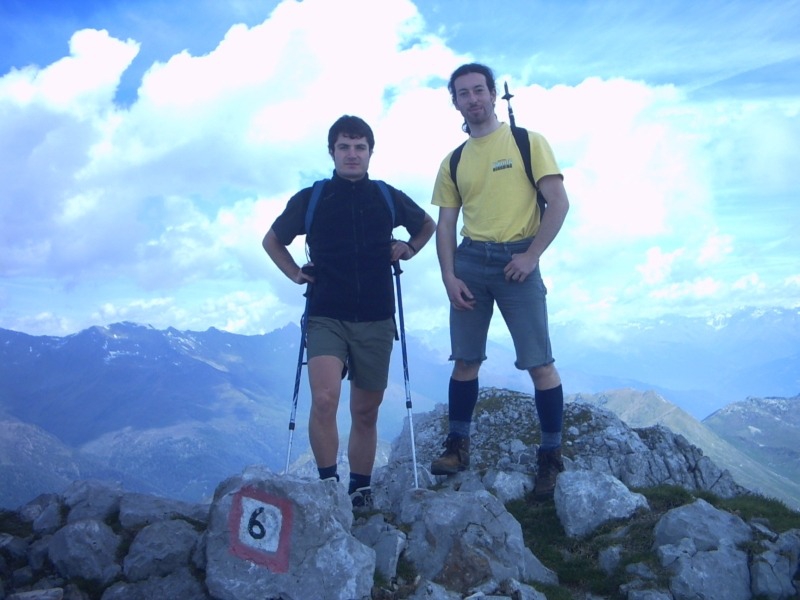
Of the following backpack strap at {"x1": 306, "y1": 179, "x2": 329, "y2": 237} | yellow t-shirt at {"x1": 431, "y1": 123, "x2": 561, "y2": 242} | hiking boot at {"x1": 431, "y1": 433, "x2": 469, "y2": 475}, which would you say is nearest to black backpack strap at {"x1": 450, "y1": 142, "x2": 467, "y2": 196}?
yellow t-shirt at {"x1": 431, "y1": 123, "x2": 561, "y2": 242}

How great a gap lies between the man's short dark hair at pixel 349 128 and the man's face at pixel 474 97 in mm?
1465

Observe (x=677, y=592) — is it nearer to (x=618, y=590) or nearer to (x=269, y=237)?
(x=618, y=590)

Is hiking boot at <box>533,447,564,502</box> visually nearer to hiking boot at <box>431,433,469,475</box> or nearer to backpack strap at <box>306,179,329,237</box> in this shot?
hiking boot at <box>431,433,469,475</box>

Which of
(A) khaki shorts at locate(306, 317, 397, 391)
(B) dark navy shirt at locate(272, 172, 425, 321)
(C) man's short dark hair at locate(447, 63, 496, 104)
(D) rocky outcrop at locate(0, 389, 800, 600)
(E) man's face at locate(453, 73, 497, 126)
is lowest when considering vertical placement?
(D) rocky outcrop at locate(0, 389, 800, 600)

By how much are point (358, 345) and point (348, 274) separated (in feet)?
3.39

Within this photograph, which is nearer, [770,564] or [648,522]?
[770,564]

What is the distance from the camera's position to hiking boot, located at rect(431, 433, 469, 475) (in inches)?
394

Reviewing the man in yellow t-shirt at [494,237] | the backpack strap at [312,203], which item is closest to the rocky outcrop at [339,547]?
the man in yellow t-shirt at [494,237]

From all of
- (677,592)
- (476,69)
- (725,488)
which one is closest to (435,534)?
(677,592)

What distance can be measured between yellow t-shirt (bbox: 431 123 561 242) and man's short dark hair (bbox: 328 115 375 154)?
5.26ft

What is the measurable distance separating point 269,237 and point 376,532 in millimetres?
4512

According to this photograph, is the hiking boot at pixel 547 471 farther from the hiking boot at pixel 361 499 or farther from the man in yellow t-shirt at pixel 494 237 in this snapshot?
the hiking boot at pixel 361 499

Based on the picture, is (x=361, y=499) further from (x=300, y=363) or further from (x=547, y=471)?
(x=547, y=471)

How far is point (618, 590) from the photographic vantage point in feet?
24.9
